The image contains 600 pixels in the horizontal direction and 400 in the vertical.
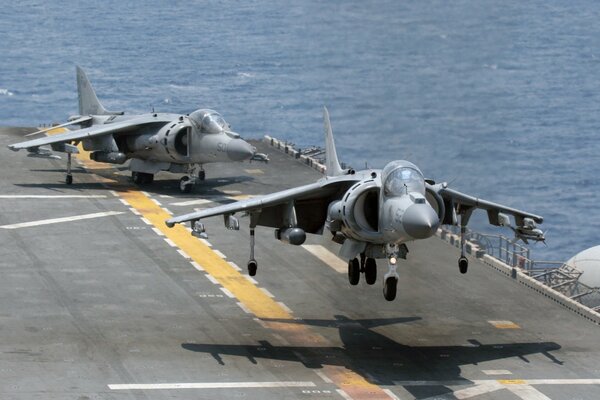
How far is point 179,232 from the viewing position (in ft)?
222

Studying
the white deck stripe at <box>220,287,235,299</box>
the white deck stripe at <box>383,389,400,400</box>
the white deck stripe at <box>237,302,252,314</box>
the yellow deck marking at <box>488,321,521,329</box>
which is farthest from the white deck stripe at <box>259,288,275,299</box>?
the white deck stripe at <box>383,389,400,400</box>

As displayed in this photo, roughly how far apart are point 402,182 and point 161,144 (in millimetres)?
31083

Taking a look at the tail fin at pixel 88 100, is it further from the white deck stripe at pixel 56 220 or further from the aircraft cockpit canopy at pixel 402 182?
the aircraft cockpit canopy at pixel 402 182

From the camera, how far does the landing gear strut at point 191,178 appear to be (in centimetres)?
7531

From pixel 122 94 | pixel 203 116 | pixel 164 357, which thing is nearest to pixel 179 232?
pixel 203 116

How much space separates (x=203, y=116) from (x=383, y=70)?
4679 inches

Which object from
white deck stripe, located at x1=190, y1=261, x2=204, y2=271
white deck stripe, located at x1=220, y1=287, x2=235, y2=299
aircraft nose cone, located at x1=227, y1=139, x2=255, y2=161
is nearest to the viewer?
white deck stripe, located at x1=220, y1=287, x2=235, y2=299

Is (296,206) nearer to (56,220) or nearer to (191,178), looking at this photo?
(56,220)

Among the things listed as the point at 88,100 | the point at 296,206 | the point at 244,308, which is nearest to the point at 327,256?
the point at 244,308

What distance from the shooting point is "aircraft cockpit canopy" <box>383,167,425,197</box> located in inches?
1844

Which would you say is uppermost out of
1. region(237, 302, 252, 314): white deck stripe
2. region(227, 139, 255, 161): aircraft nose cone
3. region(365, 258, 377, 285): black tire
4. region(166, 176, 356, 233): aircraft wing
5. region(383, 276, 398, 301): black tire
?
region(166, 176, 356, 233): aircraft wing

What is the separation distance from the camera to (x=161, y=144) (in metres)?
76.0

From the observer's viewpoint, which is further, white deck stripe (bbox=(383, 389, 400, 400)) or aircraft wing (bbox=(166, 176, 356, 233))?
aircraft wing (bbox=(166, 176, 356, 233))

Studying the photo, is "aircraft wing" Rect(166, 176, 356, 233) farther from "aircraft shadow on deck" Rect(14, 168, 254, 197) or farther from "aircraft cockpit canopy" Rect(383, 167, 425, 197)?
"aircraft shadow on deck" Rect(14, 168, 254, 197)
